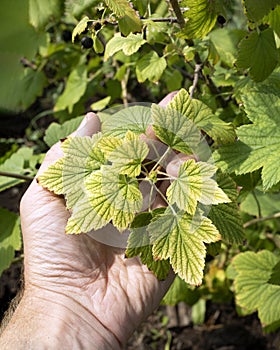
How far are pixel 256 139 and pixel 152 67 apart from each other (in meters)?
0.37

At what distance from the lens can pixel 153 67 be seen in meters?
1.26

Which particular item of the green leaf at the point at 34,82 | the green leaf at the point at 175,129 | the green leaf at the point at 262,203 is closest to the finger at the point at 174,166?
the green leaf at the point at 175,129

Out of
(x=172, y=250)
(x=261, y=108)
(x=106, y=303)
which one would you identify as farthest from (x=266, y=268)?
(x=172, y=250)

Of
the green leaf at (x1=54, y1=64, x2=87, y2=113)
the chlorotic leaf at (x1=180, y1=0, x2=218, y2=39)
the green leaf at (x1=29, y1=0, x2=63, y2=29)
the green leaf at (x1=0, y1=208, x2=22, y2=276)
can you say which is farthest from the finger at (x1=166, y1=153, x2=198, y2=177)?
the green leaf at (x1=54, y1=64, x2=87, y2=113)

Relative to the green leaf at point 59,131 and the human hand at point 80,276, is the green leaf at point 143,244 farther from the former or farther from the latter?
the green leaf at point 59,131

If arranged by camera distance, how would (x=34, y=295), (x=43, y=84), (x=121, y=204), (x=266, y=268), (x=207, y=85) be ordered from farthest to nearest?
(x=43, y=84) → (x=266, y=268) → (x=207, y=85) → (x=34, y=295) → (x=121, y=204)

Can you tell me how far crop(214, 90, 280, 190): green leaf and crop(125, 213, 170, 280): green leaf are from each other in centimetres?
28

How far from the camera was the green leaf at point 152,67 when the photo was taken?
1249 mm

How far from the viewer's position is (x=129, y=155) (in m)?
0.83

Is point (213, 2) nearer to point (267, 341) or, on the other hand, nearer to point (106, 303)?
point (106, 303)

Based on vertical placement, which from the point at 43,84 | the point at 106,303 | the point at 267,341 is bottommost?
Answer: the point at 267,341

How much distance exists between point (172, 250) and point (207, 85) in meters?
0.72

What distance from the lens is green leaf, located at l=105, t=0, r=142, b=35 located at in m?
0.80

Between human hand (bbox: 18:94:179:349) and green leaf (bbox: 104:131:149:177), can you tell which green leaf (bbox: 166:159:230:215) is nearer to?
green leaf (bbox: 104:131:149:177)
